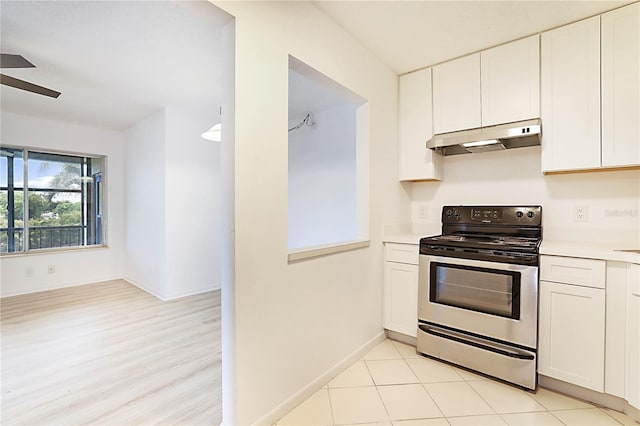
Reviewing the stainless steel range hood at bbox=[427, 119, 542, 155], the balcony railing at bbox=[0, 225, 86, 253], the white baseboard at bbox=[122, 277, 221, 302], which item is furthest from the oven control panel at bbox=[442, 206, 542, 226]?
the balcony railing at bbox=[0, 225, 86, 253]

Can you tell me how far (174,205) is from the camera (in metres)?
3.89

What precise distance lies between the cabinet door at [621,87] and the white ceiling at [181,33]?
0.42ft

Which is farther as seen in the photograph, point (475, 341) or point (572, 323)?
point (475, 341)

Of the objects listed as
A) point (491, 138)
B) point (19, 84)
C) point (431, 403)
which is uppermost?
point (19, 84)

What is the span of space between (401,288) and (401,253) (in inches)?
11.9

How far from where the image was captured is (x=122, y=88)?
10.3 ft

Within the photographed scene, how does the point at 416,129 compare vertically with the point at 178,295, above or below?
above

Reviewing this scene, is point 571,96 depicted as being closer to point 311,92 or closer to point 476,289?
point 476,289

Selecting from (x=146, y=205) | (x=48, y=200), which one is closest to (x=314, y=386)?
(x=146, y=205)

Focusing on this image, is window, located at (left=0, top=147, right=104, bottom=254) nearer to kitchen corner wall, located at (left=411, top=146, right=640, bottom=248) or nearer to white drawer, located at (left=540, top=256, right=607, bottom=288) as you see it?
kitchen corner wall, located at (left=411, top=146, right=640, bottom=248)

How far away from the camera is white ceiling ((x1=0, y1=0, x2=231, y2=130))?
190 cm

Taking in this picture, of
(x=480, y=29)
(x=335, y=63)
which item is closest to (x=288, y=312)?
(x=335, y=63)

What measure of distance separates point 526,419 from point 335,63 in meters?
2.50

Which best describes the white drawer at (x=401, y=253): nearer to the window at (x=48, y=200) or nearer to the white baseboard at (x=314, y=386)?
the white baseboard at (x=314, y=386)
